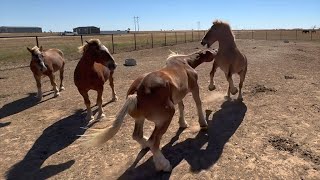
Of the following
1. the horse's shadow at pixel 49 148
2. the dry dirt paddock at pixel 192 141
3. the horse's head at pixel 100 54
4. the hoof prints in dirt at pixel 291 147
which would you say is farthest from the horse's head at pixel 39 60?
the hoof prints in dirt at pixel 291 147

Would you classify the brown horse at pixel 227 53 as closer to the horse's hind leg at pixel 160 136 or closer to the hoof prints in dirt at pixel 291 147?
the hoof prints in dirt at pixel 291 147

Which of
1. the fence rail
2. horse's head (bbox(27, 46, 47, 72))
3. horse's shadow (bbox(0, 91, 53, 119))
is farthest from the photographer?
the fence rail

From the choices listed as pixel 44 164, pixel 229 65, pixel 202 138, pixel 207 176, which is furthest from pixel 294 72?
pixel 44 164

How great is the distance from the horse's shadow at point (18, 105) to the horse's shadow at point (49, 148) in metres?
1.82

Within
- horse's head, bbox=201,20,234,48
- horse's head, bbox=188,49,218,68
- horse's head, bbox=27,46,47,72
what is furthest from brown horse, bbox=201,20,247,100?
horse's head, bbox=27,46,47,72

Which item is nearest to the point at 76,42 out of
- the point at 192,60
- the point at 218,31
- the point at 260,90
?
the point at 260,90

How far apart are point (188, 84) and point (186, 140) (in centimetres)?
103

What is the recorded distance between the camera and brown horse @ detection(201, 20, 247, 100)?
7719 millimetres

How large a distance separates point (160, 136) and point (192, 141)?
1.42 meters

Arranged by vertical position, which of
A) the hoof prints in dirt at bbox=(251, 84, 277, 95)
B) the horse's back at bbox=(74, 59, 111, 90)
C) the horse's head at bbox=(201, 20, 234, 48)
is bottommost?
the hoof prints in dirt at bbox=(251, 84, 277, 95)

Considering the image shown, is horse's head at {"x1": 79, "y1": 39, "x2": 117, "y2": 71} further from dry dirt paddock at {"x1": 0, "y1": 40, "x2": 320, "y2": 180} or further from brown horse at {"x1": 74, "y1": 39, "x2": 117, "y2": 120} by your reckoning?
dry dirt paddock at {"x1": 0, "y1": 40, "x2": 320, "y2": 180}

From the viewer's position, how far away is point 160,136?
14.5 ft

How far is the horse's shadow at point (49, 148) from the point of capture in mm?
4855

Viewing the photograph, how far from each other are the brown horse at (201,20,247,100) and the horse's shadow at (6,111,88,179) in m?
3.59
